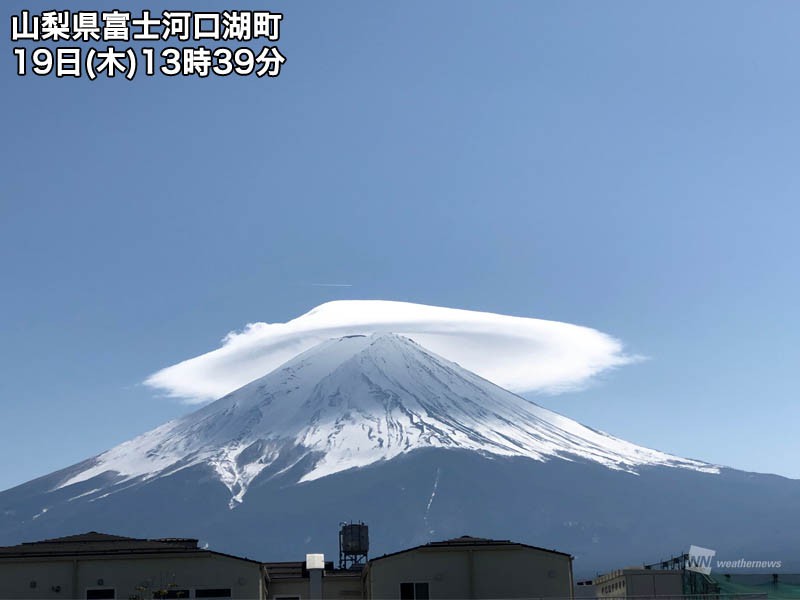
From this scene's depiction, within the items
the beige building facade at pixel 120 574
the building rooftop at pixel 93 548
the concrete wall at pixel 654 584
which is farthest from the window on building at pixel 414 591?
the concrete wall at pixel 654 584

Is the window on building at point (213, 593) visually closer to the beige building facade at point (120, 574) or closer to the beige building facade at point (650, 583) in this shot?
the beige building facade at point (120, 574)

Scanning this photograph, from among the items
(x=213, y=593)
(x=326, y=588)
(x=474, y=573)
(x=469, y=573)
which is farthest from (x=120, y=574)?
(x=474, y=573)

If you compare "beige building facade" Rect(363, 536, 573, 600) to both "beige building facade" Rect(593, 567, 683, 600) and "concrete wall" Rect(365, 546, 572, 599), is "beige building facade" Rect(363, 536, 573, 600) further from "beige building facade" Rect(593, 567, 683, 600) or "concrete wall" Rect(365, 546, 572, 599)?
"beige building facade" Rect(593, 567, 683, 600)

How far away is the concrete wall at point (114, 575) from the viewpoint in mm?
47750

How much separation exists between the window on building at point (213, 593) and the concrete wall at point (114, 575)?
0.14 m

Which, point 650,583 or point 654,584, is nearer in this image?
point 654,584

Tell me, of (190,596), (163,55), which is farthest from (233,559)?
(163,55)

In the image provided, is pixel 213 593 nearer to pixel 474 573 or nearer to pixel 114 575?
pixel 114 575

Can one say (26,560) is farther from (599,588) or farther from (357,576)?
(599,588)

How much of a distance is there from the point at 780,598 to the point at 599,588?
67.2ft

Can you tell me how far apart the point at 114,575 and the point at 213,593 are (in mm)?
3888

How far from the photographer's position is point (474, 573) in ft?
164

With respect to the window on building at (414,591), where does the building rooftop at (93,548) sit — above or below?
above

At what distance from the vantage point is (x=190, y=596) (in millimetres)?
48031
